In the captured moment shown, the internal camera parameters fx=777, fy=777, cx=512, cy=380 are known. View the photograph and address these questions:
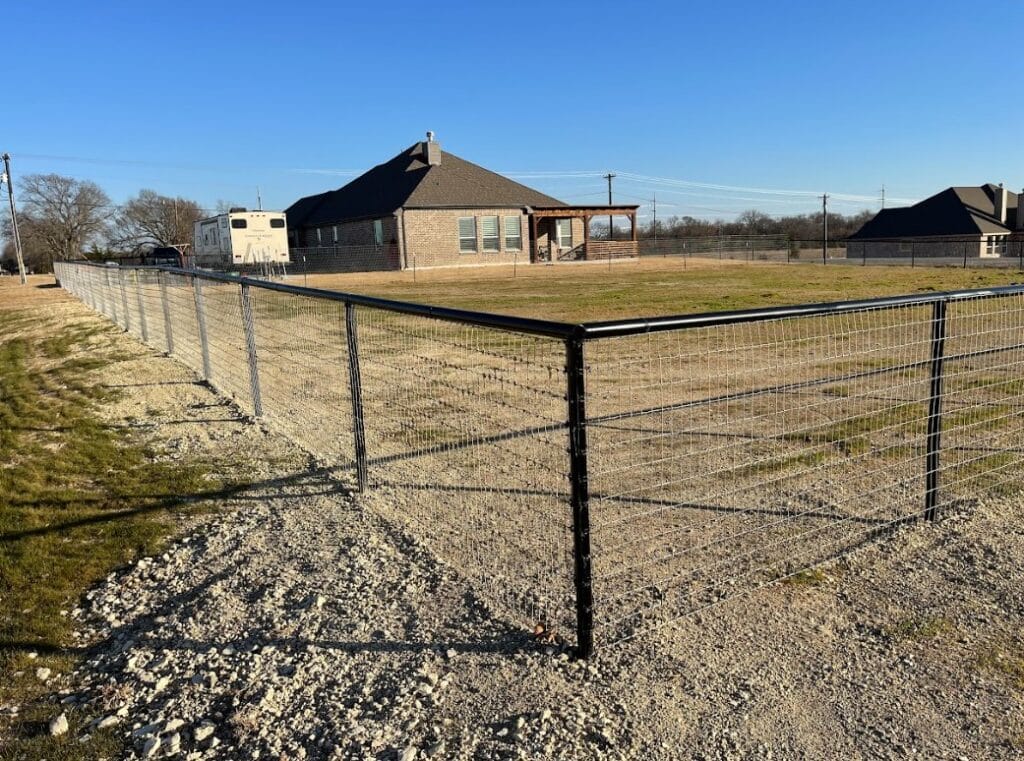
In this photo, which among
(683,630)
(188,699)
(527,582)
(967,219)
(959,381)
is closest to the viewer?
(188,699)

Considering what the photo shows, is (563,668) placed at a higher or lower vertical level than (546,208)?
lower

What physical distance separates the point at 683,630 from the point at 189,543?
283cm

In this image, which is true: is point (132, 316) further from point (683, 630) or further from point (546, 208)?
point (546, 208)

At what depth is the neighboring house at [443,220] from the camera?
40.4 m

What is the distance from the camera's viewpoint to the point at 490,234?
1688 inches

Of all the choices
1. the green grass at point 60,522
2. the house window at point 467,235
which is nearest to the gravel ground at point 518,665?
the green grass at point 60,522

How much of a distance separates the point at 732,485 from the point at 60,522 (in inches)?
168

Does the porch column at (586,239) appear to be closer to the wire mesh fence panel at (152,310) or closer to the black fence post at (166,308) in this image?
the wire mesh fence panel at (152,310)

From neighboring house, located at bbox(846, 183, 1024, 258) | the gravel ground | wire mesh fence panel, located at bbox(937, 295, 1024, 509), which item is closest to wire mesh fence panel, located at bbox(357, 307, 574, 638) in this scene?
the gravel ground

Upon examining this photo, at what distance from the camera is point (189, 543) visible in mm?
4461

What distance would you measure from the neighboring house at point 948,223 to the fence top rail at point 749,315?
2203 inches

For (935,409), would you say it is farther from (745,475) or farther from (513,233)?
(513,233)

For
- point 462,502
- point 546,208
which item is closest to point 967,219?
point 546,208

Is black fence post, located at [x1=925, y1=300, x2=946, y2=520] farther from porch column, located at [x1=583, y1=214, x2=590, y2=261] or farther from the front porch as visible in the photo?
porch column, located at [x1=583, y1=214, x2=590, y2=261]
